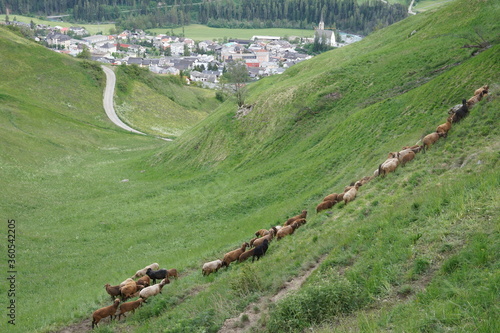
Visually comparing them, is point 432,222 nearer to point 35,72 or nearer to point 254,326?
point 254,326

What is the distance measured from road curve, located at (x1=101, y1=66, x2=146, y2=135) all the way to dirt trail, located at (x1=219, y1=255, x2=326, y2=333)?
245ft

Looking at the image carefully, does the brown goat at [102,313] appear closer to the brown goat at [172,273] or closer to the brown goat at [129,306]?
the brown goat at [129,306]

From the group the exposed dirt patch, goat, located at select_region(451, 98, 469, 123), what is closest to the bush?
the exposed dirt patch

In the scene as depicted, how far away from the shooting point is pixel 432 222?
12359 millimetres

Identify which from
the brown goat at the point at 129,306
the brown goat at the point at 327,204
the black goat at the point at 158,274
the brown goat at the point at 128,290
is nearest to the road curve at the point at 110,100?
the black goat at the point at 158,274

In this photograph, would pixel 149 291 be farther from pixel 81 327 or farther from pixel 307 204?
pixel 307 204

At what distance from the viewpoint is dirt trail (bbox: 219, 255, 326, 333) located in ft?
38.7

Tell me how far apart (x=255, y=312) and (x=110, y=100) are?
9357 centimetres

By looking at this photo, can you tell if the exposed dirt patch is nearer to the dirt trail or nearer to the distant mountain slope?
the dirt trail

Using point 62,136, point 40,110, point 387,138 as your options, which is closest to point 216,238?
point 387,138

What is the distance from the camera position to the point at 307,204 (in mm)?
23656

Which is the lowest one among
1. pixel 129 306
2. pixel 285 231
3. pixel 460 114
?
pixel 129 306

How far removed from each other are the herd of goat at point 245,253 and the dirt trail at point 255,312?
421cm

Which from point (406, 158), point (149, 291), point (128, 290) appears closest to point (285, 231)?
point (149, 291)
